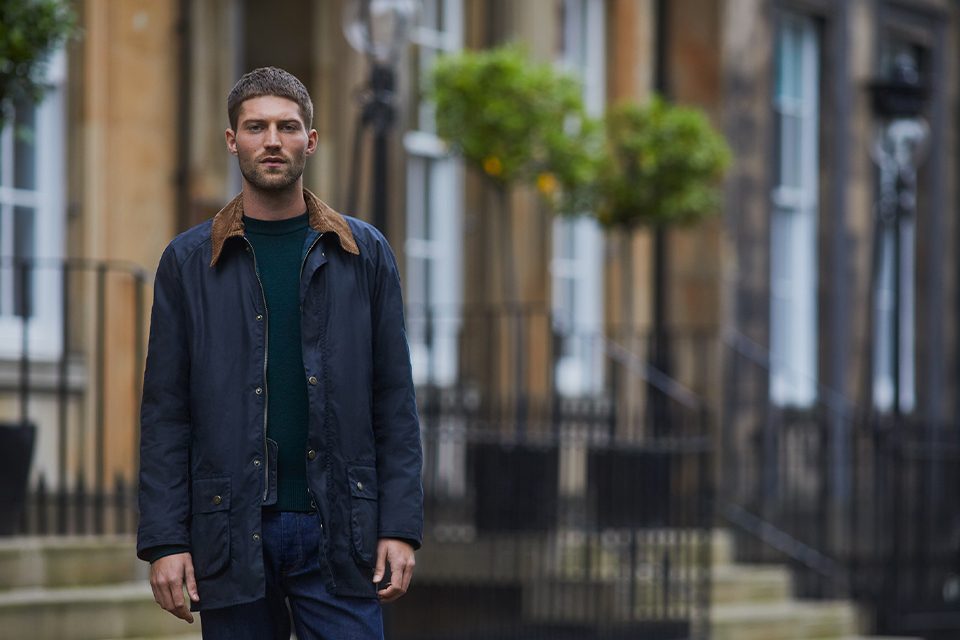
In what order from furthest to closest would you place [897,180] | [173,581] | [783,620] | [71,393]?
[897,180]
[783,620]
[71,393]
[173,581]

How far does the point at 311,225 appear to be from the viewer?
4742 mm

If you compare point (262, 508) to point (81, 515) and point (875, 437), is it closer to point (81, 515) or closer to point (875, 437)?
point (81, 515)

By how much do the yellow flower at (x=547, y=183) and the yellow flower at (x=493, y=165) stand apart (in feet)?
1.06

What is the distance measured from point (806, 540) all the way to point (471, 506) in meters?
4.11

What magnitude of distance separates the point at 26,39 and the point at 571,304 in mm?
6728

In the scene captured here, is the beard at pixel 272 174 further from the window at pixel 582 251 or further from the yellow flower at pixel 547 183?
the window at pixel 582 251

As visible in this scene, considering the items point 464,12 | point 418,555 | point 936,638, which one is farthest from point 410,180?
point 936,638

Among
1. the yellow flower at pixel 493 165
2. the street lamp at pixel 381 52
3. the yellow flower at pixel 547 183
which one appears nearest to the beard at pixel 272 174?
the street lamp at pixel 381 52

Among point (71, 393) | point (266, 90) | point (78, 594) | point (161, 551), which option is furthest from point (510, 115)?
point (161, 551)

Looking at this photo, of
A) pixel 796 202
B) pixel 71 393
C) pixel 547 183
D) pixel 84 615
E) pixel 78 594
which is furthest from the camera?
pixel 796 202

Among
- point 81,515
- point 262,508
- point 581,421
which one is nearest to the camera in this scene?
point 262,508

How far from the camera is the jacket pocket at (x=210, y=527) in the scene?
457 centimetres

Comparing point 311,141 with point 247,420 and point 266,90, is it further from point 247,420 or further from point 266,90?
point 247,420

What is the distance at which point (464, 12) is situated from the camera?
13406mm
